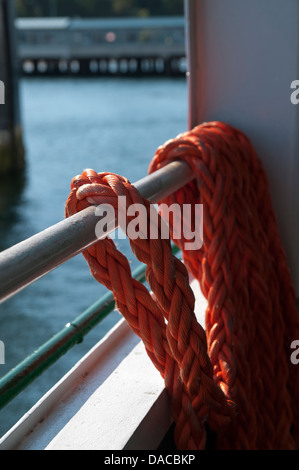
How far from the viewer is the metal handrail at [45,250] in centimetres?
73

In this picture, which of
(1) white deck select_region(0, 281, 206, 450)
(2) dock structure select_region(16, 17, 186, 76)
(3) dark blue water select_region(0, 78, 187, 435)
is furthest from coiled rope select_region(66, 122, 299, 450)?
(2) dock structure select_region(16, 17, 186, 76)

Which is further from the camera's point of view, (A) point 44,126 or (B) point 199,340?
(A) point 44,126

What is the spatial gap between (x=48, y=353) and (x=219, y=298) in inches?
13.6

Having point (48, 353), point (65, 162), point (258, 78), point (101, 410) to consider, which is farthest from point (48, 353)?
point (65, 162)

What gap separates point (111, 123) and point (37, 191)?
9906mm

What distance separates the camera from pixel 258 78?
1.48 meters

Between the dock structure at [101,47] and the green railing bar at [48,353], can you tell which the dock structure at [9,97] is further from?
the dock structure at [101,47]

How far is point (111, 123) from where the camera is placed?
966 inches

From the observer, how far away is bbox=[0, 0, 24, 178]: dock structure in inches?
583

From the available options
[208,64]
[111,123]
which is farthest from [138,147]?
[208,64]

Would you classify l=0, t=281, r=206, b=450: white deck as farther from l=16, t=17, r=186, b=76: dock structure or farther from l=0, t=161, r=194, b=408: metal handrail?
l=16, t=17, r=186, b=76: dock structure

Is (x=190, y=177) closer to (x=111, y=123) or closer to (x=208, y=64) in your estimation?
(x=208, y=64)

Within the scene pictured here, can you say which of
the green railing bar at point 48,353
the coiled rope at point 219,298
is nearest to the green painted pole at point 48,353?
the green railing bar at point 48,353
